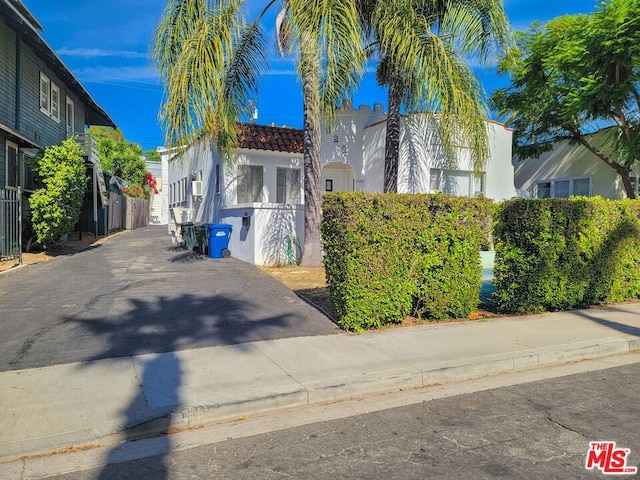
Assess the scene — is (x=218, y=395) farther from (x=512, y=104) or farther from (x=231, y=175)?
(x=512, y=104)

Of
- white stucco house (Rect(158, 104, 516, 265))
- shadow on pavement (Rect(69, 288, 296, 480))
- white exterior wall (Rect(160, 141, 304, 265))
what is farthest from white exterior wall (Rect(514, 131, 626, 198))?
shadow on pavement (Rect(69, 288, 296, 480))

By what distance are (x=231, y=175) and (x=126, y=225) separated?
16548 millimetres

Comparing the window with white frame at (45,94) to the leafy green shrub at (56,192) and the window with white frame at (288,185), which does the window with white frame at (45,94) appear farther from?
the window with white frame at (288,185)

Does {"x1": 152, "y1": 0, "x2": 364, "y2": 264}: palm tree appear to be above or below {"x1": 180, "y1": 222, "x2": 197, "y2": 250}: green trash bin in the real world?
above

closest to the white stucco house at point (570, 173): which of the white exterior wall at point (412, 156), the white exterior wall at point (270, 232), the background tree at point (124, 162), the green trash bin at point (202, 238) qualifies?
the white exterior wall at point (412, 156)

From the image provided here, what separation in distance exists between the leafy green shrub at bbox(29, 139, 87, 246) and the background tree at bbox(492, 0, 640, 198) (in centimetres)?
1315

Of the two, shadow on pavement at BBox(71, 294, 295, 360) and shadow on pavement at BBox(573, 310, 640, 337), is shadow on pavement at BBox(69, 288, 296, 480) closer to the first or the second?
shadow on pavement at BBox(71, 294, 295, 360)

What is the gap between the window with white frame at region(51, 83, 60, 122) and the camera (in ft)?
60.8

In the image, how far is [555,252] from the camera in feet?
27.1

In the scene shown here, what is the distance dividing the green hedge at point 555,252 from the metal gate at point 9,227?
11237 mm

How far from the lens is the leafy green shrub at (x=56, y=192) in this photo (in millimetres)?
13406

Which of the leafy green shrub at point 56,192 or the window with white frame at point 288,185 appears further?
the window with white frame at point 288,185

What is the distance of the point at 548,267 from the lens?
8234 millimetres

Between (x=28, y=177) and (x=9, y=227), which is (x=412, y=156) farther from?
(x=28, y=177)
